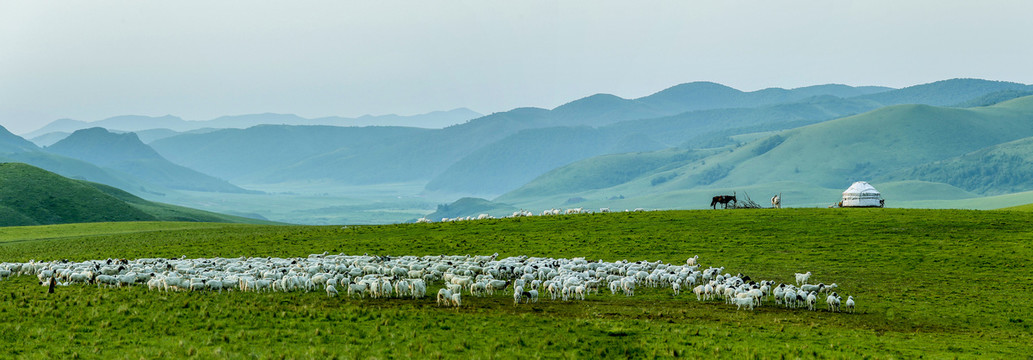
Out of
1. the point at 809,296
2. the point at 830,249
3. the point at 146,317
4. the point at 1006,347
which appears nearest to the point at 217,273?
the point at 146,317

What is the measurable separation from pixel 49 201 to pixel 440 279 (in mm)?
127079

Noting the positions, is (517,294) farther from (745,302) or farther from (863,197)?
(863,197)

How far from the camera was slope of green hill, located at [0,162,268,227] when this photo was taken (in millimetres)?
136550

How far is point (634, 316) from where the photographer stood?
30828 mm

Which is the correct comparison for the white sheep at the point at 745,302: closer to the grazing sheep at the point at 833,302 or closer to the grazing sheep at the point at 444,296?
the grazing sheep at the point at 833,302

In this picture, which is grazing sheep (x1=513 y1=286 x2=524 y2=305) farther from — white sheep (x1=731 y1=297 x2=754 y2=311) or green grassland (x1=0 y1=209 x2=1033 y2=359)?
white sheep (x1=731 y1=297 x2=754 y2=311)

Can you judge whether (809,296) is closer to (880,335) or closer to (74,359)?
(880,335)

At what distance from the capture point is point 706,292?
116ft

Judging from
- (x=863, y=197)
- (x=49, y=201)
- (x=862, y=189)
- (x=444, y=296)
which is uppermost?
(x=862, y=189)

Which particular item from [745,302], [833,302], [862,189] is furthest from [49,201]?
[833,302]

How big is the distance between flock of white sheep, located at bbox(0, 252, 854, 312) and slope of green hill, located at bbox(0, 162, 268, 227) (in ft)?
347

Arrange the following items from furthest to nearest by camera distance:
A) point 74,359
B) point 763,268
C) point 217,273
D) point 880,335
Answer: point 763,268 < point 217,273 < point 880,335 < point 74,359

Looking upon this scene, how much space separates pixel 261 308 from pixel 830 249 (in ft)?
117

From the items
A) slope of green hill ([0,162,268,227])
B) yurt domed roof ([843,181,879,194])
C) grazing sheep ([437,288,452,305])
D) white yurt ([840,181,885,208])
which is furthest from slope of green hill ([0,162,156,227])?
grazing sheep ([437,288,452,305])
